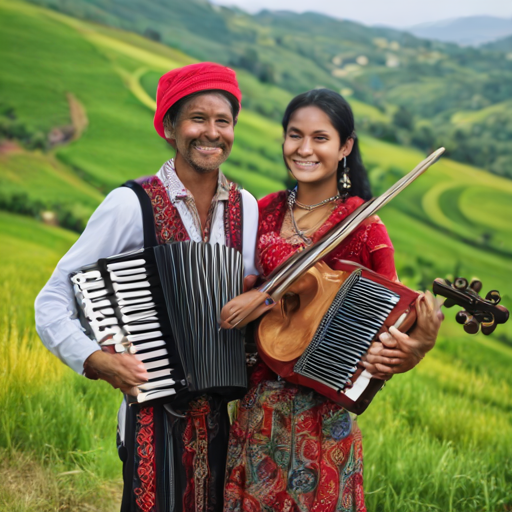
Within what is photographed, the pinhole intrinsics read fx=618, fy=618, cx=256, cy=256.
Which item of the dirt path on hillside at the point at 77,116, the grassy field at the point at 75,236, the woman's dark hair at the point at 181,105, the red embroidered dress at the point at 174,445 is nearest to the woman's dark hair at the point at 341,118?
the woman's dark hair at the point at 181,105

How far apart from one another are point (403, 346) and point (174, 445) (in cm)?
103

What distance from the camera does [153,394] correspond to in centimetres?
236

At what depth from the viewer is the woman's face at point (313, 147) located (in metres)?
2.76

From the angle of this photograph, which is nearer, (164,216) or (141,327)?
(141,327)

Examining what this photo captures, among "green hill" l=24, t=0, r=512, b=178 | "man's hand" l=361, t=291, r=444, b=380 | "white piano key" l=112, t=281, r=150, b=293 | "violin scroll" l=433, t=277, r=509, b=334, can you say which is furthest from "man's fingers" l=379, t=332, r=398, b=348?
"green hill" l=24, t=0, r=512, b=178

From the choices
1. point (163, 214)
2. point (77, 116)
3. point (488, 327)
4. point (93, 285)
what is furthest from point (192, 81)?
point (77, 116)

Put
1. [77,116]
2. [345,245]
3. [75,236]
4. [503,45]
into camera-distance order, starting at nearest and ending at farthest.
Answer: [345,245]
[75,236]
[77,116]
[503,45]

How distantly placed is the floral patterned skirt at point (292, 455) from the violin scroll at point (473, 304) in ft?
2.34

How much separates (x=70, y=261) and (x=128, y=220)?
0.94 feet

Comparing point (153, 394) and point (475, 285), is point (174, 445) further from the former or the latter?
point (475, 285)

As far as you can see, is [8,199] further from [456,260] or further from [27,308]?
[456,260]

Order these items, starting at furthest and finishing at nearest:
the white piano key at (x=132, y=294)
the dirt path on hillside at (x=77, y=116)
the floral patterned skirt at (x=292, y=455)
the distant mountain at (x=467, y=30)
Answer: the distant mountain at (x=467, y=30)
the dirt path on hillside at (x=77, y=116)
the floral patterned skirt at (x=292, y=455)
the white piano key at (x=132, y=294)

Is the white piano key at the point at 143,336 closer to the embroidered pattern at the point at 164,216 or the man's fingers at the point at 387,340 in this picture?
the embroidered pattern at the point at 164,216

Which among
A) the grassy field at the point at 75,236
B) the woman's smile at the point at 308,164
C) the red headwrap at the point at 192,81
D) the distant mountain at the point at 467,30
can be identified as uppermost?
the distant mountain at the point at 467,30
